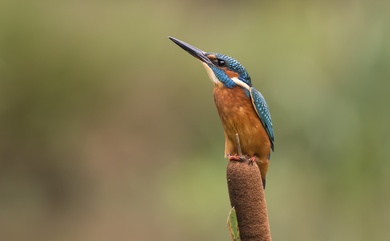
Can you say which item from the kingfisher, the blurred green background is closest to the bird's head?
the kingfisher

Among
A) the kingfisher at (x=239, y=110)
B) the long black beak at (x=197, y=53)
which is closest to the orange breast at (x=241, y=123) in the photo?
the kingfisher at (x=239, y=110)

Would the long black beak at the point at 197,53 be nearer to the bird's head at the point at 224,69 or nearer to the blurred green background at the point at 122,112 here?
the bird's head at the point at 224,69

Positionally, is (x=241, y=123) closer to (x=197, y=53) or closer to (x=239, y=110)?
(x=239, y=110)

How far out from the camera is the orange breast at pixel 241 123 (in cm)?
195

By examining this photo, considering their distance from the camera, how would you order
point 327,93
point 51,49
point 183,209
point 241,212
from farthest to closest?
point 51,49, point 183,209, point 327,93, point 241,212

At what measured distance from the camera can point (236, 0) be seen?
653 centimetres

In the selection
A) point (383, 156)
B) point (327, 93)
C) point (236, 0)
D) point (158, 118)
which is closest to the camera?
point (383, 156)

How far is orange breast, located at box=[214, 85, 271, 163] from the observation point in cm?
195

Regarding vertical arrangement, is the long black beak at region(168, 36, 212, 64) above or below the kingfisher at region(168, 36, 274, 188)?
above

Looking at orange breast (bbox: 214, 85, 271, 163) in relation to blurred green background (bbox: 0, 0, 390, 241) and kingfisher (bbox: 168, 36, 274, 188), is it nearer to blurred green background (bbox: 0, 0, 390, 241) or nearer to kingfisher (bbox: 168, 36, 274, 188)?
kingfisher (bbox: 168, 36, 274, 188)

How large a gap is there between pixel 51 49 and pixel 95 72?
41 centimetres

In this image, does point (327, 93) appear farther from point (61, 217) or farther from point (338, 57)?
point (61, 217)

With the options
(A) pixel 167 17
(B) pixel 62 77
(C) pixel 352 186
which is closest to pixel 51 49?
(B) pixel 62 77

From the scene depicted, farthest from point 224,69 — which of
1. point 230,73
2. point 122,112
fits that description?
point 122,112
